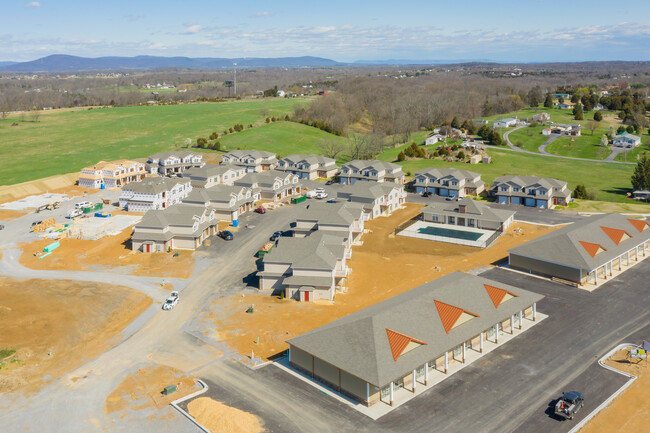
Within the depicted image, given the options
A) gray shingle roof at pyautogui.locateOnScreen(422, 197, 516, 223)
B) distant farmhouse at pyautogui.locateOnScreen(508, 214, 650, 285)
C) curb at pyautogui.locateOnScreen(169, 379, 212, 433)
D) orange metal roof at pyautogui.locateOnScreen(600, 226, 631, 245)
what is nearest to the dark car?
gray shingle roof at pyautogui.locateOnScreen(422, 197, 516, 223)

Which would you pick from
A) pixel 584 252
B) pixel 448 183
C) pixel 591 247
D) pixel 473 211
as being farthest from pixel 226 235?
pixel 591 247

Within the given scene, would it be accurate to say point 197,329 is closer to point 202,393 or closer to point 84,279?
point 202,393

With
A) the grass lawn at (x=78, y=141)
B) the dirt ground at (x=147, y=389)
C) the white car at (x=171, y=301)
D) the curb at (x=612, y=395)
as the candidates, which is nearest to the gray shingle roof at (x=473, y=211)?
the curb at (x=612, y=395)

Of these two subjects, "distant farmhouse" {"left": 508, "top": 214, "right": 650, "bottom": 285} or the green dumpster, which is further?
"distant farmhouse" {"left": 508, "top": 214, "right": 650, "bottom": 285}

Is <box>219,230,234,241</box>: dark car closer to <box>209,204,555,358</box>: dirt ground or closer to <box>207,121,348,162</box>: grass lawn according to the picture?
<box>209,204,555,358</box>: dirt ground

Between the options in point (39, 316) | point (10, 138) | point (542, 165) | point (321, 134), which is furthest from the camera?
point (321, 134)

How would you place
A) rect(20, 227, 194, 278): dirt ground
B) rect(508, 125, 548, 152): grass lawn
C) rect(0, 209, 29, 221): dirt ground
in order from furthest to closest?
rect(508, 125, 548, 152): grass lawn, rect(0, 209, 29, 221): dirt ground, rect(20, 227, 194, 278): dirt ground

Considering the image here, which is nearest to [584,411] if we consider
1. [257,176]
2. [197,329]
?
[197,329]

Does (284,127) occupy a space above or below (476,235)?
above
